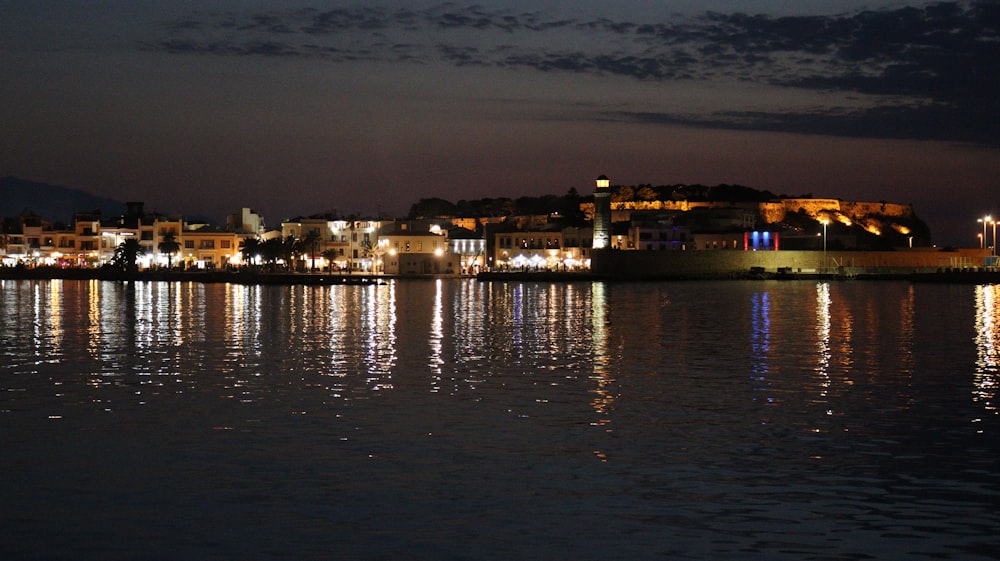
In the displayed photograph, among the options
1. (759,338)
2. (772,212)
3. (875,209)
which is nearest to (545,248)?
(772,212)

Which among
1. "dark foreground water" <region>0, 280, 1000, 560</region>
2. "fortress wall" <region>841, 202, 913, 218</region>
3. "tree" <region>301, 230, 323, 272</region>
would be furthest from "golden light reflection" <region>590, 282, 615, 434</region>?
"fortress wall" <region>841, 202, 913, 218</region>

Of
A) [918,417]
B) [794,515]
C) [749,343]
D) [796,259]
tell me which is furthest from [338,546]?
[796,259]

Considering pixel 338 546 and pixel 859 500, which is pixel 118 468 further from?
pixel 859 500

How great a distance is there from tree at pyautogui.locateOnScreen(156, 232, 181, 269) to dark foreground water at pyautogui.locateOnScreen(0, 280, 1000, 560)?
77445mm

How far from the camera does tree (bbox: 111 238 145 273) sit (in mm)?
98688

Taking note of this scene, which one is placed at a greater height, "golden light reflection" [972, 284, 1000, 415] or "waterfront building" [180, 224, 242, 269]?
"waterfront building" [180, 224, 242, 269]

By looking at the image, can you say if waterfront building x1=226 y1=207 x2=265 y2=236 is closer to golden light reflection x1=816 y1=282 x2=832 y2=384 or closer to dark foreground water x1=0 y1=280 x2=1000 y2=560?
golden light reflection x1=816 y1=282 x2=832 y2=384

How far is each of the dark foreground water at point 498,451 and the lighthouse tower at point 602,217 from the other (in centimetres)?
7291

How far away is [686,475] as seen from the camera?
11258 millimetres

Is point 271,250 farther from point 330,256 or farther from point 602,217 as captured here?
point 602,217

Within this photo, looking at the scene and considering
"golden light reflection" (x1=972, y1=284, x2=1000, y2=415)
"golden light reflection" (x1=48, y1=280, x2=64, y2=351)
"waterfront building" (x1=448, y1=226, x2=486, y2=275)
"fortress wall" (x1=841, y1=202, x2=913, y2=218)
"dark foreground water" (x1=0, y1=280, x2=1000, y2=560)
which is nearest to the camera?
"dark foreground water" (x1=0, y1=280, x2=1000, y2=560)

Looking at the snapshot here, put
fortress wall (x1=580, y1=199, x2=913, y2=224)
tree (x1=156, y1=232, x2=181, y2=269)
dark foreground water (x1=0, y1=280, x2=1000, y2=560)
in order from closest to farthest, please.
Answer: dark foreground water (x1=0, y1=280, x2=1000, y2=560)
tree (x1=156, y1=232, x2=181, y2=269)
fortress wall (x1=580, y1=199, x2=913, y2=224)

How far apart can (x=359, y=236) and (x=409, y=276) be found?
1359 cm

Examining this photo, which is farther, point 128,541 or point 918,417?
point 918,417
